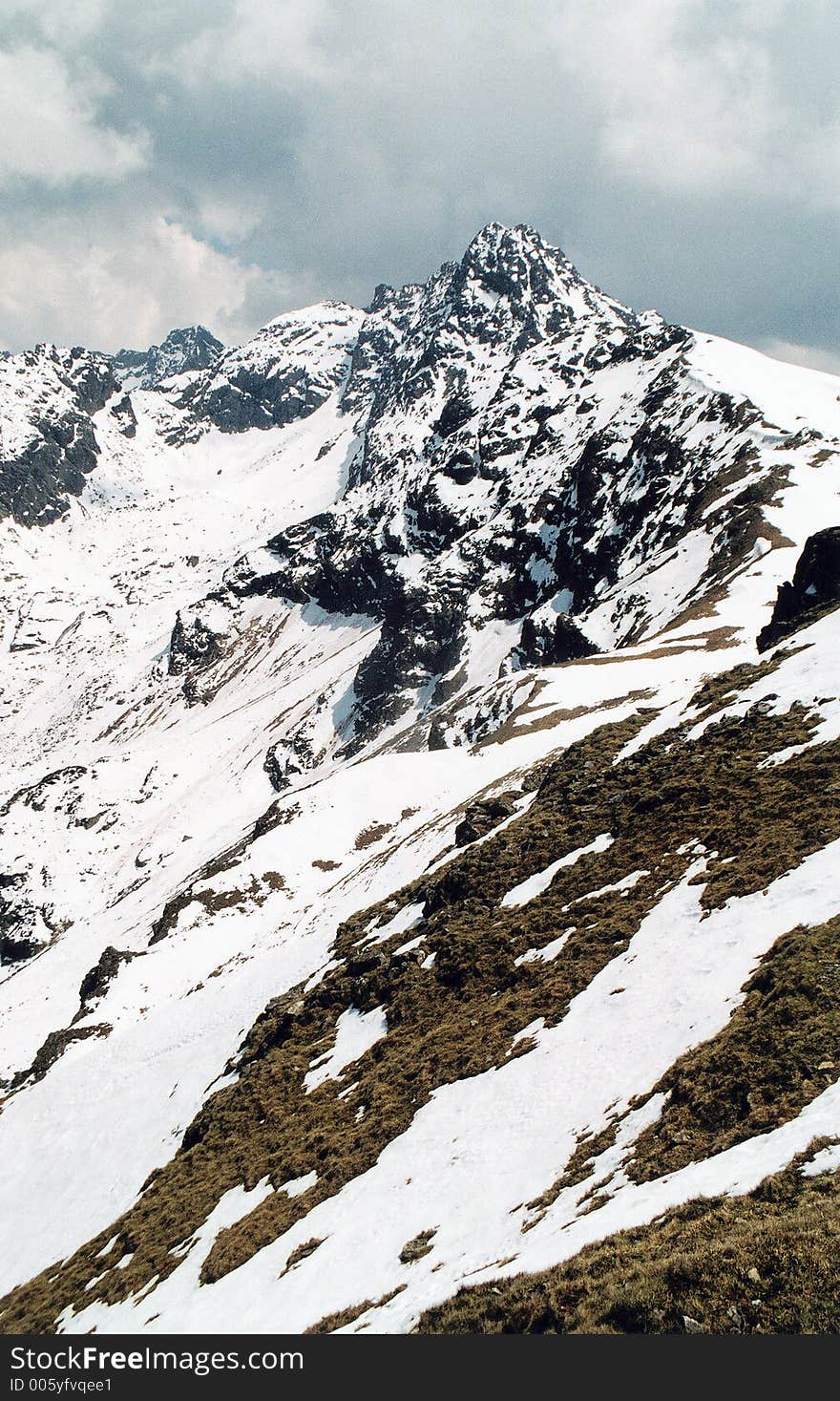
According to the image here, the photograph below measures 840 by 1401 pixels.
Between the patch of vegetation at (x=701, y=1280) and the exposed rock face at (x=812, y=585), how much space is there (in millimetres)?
36564

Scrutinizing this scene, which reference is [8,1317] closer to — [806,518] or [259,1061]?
[259,1061]

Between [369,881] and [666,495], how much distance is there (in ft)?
353

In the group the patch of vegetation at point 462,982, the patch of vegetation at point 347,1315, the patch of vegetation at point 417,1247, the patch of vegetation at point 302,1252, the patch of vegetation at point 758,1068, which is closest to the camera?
the patch of vegetation at point 758,1068

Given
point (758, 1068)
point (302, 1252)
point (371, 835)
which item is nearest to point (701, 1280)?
point (758, 1068)

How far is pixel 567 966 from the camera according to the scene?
71.0 feet

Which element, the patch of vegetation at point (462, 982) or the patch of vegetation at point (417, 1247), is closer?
the patch of vegetation at point (417, 1247)

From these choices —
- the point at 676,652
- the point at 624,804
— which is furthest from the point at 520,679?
the point at 624,804

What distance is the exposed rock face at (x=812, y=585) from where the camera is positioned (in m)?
43.1

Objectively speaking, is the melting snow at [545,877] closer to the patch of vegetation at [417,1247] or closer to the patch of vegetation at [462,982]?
the patch of vegetation at [462,982]

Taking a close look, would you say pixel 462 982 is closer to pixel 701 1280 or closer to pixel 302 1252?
pixel 302 1252

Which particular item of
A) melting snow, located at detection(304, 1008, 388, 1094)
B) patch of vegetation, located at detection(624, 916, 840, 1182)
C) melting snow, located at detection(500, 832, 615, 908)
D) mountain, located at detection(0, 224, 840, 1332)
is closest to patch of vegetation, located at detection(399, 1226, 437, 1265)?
mountain, located at detection(0, 224, 840, 1332)

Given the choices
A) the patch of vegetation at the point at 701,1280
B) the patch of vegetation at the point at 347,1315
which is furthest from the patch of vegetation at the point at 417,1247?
the patch of vegetation at the point at 701,1280

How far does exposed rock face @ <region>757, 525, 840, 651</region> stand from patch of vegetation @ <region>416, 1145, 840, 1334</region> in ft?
120

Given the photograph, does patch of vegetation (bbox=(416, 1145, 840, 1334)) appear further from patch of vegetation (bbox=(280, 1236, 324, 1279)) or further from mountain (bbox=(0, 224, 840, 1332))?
patch of vegetation (bbox=(280, 1236, 324, 1279))
